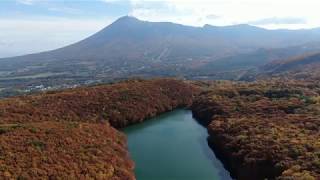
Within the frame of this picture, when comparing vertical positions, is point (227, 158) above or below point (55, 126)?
below

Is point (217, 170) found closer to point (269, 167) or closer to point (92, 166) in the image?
point (269, 167)

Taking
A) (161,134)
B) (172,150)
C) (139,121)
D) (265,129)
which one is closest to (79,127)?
(172,150)

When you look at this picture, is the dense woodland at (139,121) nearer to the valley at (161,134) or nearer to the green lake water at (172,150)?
the valley at (161,134)

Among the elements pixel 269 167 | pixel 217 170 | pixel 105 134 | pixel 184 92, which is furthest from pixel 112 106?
pixel 269 167

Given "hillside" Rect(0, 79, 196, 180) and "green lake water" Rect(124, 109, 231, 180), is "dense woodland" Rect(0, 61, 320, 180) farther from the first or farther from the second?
"green lake water" Rect(124, 109, 231, 180)

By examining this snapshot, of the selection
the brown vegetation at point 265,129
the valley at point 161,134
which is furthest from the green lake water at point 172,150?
the brown vegetation at point 265,129

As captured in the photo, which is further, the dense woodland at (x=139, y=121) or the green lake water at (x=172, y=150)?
the green lake water at (x=172, y=150)
